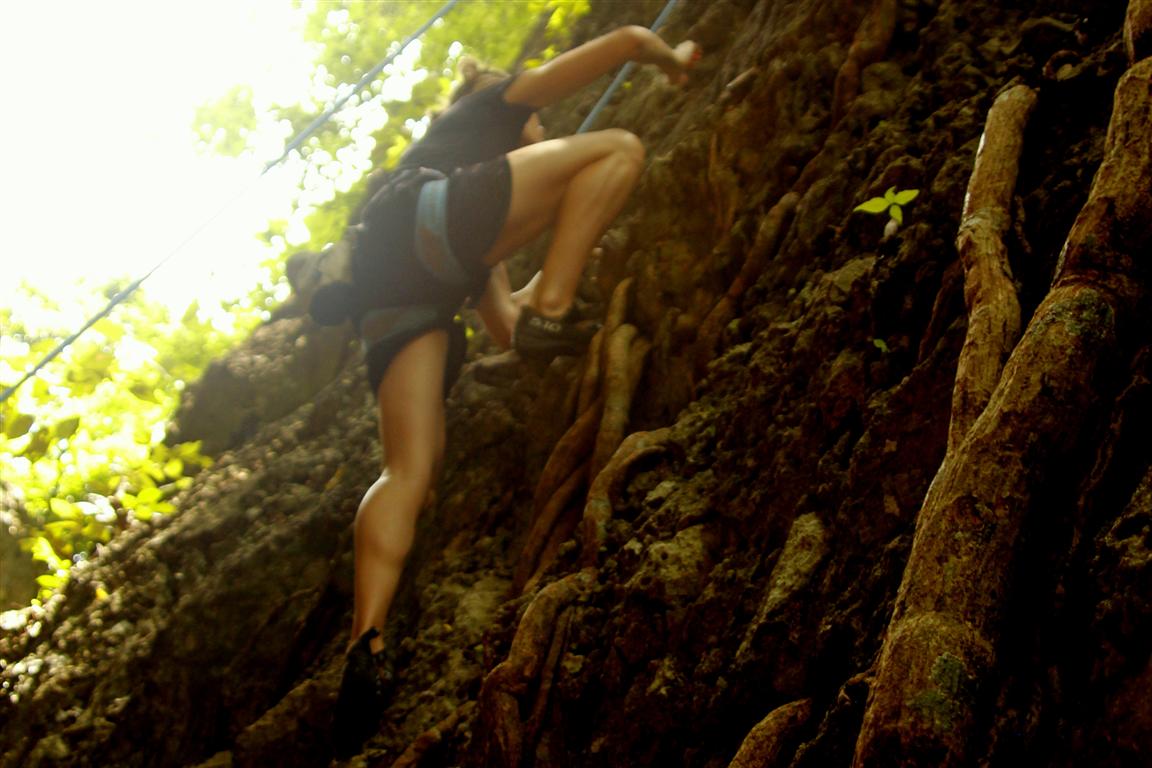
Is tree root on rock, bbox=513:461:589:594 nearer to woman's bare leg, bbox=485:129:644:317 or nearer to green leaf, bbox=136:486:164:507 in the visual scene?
woman's bare leg, bbox=485:129:644:317

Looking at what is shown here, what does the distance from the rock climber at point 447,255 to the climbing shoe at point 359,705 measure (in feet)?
1.12

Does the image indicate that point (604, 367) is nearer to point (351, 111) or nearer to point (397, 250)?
point (397, 250)

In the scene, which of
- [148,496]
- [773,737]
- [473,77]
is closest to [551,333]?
[473,77]

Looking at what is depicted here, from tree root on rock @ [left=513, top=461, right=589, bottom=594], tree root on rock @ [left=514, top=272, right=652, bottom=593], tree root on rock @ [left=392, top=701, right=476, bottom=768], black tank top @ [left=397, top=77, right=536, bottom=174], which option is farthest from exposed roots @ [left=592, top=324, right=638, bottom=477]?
black tank top @ [left=397, top=77, right=536, bottom=174]

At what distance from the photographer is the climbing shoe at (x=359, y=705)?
321 centimetres

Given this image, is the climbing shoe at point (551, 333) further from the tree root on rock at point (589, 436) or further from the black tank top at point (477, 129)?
the black tank top at point (477, 129)

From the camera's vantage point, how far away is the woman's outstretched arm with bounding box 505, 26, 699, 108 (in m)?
4.11

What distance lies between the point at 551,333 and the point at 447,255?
54cm

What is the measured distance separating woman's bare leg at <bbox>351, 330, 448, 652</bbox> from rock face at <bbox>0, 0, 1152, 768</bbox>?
23 cm

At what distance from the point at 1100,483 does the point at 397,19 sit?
9040mm

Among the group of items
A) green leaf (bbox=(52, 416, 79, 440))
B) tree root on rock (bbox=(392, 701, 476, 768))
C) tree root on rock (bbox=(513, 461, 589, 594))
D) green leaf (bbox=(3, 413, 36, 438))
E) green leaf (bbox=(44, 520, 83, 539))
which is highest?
green leaf (bbox=(3, 413, 36, 438))

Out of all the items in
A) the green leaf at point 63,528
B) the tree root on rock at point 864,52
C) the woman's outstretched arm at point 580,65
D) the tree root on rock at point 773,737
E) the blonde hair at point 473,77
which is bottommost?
the tree root on rock at point 773,737

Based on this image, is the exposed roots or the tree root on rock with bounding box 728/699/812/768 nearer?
the tree root on rock with bounding box 728/699/812/768

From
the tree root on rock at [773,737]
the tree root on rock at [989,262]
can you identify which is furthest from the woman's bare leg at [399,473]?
the tree root on rock at [989,262]
